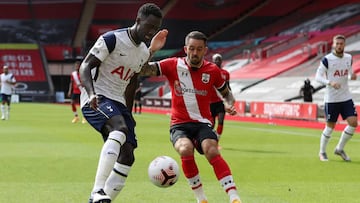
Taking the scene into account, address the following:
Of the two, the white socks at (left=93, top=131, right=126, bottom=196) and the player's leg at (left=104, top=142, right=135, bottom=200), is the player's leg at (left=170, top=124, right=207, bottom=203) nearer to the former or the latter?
the player's leg at (left=104, top=142, right=135, bottom=200)

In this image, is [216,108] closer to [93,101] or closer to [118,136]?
[118,136]

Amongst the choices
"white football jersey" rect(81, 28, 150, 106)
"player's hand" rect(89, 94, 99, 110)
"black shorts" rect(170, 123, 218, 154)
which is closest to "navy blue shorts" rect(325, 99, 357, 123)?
"black shorts" rect(170, 123, 218, 154)

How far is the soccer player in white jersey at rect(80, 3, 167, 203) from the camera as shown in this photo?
23.1ft

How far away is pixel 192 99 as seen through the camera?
26.7 feet

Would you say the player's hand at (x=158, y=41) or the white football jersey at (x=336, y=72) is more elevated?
the player's hand at (x=158, y=41)

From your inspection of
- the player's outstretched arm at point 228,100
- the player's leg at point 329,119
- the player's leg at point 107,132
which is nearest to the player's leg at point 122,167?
the player's leg at point 107,132

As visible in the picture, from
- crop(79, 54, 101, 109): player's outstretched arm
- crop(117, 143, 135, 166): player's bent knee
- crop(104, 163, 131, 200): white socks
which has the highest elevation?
crop(79, 54, 101, 109): player's outstretched arm

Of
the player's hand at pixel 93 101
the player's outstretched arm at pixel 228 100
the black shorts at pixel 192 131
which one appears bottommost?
the black shorts at pixel 192 131

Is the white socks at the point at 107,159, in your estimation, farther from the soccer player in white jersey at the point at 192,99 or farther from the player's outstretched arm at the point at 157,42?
the player's outstretched arm at the point at 157,42

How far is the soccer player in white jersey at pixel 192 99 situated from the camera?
786 cm

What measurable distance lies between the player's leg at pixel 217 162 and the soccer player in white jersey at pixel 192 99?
1cm

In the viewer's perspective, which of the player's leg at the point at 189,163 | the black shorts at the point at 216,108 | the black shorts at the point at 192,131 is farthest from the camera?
the black shorts at the point at 216,108

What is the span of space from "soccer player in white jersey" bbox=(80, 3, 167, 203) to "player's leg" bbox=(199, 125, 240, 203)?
2.81 ft

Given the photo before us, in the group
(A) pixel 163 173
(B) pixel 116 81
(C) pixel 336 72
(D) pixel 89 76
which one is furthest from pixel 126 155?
(C) pixel 336 72
